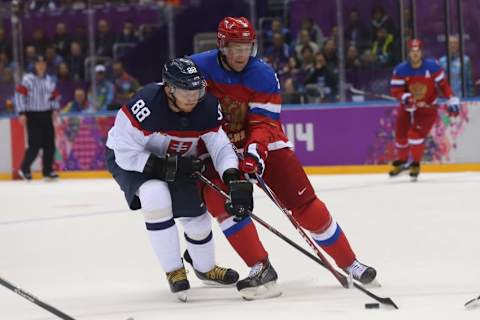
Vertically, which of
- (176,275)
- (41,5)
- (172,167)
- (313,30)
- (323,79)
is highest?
(41,5)

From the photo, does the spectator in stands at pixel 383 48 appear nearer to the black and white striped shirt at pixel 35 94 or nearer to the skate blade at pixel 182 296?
the black and white striped shirt at pixel 35 94

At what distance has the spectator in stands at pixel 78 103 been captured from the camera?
41.9 ft

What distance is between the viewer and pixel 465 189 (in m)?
8.84

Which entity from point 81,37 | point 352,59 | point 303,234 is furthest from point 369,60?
point 303,234

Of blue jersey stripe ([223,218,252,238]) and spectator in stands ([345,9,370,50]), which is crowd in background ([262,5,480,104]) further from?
blue jersey stripe ([223,218,252,238])

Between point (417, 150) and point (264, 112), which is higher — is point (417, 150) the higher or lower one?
the lower one

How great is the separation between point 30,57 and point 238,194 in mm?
9249

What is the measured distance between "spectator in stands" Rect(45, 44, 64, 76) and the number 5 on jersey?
30.1 feet

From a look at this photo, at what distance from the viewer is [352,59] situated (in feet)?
37.2

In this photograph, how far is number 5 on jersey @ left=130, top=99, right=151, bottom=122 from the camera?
173 inches

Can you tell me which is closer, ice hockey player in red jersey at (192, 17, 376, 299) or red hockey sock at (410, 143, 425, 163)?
ice hockey player in red jersey at (192, 17, 376, 299)

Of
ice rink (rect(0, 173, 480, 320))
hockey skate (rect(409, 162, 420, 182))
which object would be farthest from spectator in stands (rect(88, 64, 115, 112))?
hockey skate (rect(409, 162, 420, 182))

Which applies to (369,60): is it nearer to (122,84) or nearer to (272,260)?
(122,84)

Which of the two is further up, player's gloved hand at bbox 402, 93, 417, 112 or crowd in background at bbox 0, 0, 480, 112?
crowd in background at bbox 0, 0, 480, 112
